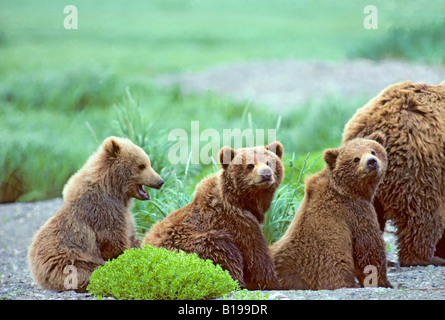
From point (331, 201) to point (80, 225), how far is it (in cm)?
166

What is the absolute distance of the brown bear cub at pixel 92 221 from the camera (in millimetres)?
3879

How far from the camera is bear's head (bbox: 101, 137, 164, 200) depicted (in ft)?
13.0

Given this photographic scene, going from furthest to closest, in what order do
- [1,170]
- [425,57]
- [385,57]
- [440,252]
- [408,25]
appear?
[385,57], [425,57], [408,25], [1,170], [440,252]

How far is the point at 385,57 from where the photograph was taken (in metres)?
12.7

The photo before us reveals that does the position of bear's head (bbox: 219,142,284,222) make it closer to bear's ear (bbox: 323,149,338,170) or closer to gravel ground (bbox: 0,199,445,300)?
bear's ear (bbox: 323,149,338,170)

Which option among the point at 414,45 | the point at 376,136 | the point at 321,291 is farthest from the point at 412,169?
the point at 414,45

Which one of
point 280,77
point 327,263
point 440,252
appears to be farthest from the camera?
point 280,77

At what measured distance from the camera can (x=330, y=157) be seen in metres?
3.94

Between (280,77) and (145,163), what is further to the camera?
(280,77)

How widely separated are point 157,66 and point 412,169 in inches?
456

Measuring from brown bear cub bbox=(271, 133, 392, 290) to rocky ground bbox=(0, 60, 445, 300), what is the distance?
0.21 metres

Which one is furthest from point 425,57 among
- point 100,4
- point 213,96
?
point 100,4
